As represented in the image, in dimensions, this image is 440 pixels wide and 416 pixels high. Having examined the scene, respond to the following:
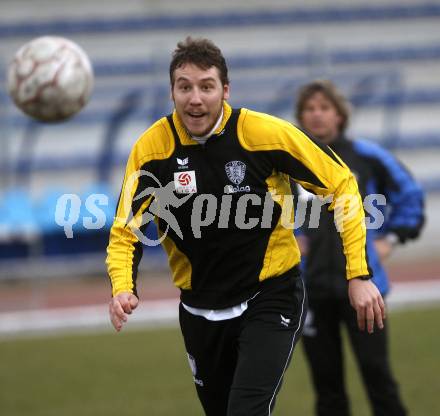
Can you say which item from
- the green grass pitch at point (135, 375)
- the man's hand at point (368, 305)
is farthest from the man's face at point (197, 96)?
the green grass pitch at point (135, 375)

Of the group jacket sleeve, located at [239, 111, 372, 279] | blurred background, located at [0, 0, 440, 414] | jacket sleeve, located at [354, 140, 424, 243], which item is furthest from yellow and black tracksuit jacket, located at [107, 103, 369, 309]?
blurred background, located at [0, 0, 440, 414]

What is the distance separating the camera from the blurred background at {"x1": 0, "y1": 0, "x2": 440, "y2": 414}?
1368 centimetres

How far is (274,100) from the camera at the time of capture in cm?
1583

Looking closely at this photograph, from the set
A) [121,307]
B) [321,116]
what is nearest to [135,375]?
[321,116]

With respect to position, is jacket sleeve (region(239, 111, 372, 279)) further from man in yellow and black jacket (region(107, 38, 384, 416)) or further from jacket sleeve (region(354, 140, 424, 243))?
jacket sleeve (region(354, 140, 424, 243))

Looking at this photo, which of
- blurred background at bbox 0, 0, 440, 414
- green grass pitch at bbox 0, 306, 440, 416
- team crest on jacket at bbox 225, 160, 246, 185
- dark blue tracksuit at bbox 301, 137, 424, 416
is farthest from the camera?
blurred background at bbox 0, 0, 440, 414

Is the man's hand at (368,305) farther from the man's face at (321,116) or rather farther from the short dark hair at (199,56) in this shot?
the man's face at (321,116)

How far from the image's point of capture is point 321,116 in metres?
A: 5.21

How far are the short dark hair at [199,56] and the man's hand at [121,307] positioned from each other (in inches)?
35.2

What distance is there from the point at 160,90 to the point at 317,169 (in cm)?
1178

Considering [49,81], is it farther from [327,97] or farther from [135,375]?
[135,375]

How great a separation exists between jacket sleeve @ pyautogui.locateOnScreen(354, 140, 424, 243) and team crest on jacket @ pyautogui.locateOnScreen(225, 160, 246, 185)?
1.46 m

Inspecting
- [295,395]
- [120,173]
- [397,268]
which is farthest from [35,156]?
[295,395]

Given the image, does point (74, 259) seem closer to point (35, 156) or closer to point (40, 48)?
point (35, 156)
